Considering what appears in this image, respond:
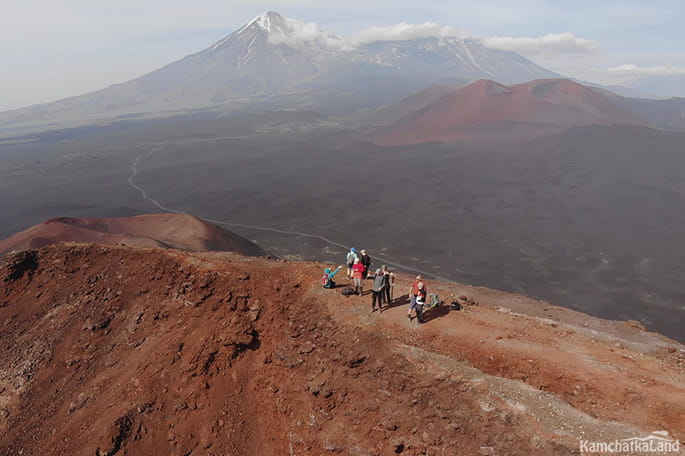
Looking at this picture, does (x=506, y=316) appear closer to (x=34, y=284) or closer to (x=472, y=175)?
(x=34, y=284)

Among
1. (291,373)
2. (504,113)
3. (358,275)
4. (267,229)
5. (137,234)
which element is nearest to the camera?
(291,373)

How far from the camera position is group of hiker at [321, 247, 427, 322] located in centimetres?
1038

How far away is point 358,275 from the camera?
11977mm

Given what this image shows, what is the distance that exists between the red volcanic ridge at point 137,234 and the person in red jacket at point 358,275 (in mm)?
24489

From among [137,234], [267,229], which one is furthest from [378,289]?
[267,229]

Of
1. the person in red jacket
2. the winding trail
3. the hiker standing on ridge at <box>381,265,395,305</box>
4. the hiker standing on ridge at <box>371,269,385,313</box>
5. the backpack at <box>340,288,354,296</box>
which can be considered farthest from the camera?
the winding trail

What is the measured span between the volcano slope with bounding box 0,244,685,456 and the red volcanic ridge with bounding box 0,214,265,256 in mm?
18761

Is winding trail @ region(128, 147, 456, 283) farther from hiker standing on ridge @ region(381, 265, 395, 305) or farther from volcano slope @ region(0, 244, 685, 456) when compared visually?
hiker standing on ridge @ region(381, 265, 395, 305)

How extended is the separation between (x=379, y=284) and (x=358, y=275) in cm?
118

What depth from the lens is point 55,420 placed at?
11250 millimetres

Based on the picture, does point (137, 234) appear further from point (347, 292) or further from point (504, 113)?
point (504, 113)

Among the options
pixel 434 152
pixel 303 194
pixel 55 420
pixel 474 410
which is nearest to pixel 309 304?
pixel 474 410

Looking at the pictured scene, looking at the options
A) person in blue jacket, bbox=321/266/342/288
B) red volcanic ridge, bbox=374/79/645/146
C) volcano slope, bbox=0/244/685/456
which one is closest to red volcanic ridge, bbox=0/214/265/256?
volcano slope, bbox=0/244/685/456

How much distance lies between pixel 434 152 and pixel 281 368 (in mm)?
82228
